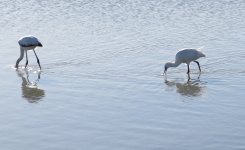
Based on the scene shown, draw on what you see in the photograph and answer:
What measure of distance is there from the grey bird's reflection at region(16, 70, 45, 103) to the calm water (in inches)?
0.9

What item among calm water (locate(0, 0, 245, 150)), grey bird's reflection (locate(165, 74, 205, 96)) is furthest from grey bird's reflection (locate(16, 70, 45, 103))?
grey bird's reflection (locate(165, 74, 205, 96))

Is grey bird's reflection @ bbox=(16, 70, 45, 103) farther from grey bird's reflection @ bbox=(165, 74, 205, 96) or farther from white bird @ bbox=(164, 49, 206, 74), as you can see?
white bird @ bbox=(164, 49, 206, 74)

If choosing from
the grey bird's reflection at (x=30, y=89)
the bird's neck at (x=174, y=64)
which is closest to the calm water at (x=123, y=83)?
the grey bird's reflection at (x=30, y=89)

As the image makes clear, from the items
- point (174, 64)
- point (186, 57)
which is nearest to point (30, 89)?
point (174, 64)

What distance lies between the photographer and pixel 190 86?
43.4 ft

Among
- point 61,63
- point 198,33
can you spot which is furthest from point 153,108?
point 198,33

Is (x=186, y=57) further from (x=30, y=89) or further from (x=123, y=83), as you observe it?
(x=30, y=89)

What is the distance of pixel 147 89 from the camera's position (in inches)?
494

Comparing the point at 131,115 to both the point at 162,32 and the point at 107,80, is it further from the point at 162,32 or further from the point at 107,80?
the point at 162,32

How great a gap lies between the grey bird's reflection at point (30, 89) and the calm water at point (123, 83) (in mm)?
23

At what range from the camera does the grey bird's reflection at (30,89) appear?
1243 centimetres

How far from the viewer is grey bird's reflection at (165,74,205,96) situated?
1259 centimetres

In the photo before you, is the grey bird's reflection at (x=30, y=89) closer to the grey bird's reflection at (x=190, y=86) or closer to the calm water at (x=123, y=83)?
the calm water at (x=123, y=83)

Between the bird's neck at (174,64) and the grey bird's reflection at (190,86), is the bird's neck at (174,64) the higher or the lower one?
the higher one
